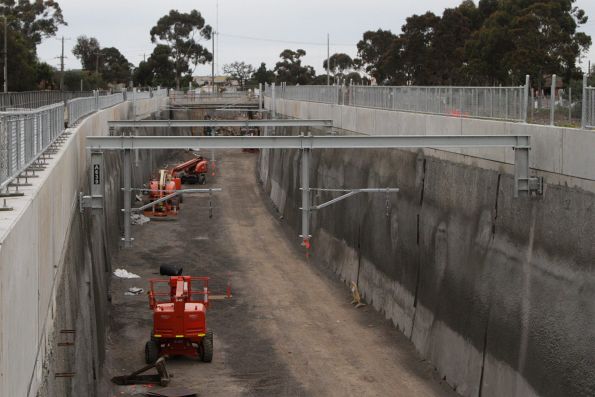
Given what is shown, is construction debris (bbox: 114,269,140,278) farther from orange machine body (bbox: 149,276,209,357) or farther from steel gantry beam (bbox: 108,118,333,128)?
orange machine body (bbox: 149,276,209,357)

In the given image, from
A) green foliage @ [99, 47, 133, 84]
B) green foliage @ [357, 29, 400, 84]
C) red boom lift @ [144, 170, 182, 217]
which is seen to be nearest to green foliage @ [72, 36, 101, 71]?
green foliage @ [99, 47, 133, 84]

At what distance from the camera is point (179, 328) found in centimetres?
2783

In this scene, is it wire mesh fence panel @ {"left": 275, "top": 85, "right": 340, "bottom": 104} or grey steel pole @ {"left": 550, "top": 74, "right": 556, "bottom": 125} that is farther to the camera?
wire mesh fence panel @ {"left": 275, "top": 85, "right": 340, "bottom": 104}

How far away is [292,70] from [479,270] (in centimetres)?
14516

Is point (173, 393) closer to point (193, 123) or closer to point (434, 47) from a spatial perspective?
point (193, 123)

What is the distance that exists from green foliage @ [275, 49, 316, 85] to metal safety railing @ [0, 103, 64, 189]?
485 feet

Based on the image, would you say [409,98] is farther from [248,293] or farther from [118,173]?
[118,173]

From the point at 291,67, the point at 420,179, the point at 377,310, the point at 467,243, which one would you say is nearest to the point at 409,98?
the point at 420,179

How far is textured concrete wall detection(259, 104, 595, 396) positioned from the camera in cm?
2052

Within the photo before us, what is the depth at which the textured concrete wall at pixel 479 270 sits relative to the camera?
20.5 m

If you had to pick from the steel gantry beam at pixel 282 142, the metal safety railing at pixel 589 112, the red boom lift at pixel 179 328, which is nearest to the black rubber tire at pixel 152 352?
the red boom lift at pixel 179 328

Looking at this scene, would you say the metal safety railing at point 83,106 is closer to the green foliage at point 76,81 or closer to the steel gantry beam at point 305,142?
the steel gantry beam at point 305,142

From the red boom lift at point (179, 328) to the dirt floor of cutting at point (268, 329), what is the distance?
40 centimetres

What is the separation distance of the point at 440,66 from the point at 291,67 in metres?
79.0
